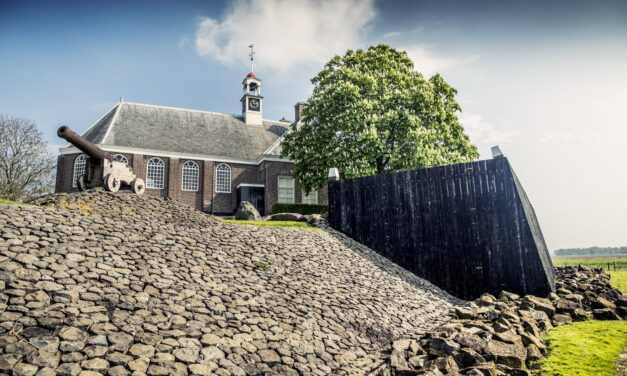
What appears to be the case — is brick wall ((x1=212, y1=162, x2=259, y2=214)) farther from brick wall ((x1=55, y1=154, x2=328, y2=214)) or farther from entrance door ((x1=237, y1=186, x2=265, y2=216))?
entrance door ((x1=237, y1=186, x2=265, y2=216))

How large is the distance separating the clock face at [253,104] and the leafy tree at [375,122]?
41.1 feet

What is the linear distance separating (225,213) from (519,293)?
22256 mm

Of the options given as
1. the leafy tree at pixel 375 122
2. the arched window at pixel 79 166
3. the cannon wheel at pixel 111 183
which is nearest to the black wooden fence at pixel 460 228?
the leafy tree at pixel 375 122

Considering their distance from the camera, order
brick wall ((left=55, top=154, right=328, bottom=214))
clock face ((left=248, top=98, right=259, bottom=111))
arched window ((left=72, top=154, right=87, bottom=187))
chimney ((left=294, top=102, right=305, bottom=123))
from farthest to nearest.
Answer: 1. clock face ((left=248, top=98, right=259, bottom=111))
2. chimney ((left=294, top=102, right=305, bottom=123))
3. brick wall ((left=55, top=154, right=328, bottom=214))
4. arched window ((left=72, top=154, right=87, bottom=187))

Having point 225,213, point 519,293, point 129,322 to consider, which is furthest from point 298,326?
point 225,213

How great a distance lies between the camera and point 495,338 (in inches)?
277

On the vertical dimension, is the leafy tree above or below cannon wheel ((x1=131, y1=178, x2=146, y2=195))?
above

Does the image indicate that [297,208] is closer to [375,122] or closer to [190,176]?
[375,122]

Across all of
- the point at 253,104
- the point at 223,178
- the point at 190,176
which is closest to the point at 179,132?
the point at 190,176

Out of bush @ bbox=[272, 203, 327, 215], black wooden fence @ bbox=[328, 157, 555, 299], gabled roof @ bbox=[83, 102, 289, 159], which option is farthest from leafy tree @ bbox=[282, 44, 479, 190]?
gabled roof @ bbox=[83, 102, 289, 159]

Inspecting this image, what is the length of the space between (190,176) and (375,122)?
16.2 m

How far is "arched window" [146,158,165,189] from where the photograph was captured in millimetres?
27505

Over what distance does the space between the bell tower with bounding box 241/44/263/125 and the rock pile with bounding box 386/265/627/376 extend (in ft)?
90.2

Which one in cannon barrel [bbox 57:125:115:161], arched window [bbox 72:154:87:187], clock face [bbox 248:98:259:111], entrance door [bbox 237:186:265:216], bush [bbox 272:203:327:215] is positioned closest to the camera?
cannon barrel [bbox 57:125:115:161]
